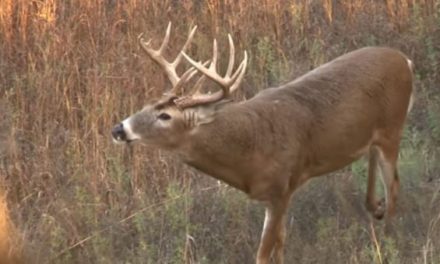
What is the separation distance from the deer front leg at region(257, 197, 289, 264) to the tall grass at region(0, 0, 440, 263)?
14cm

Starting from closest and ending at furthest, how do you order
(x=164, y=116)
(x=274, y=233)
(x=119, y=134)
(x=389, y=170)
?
(x=119, y=134), (x=164, y=116), (x=274, y=233), (x=389, y=170)

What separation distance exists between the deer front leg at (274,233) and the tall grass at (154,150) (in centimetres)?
14

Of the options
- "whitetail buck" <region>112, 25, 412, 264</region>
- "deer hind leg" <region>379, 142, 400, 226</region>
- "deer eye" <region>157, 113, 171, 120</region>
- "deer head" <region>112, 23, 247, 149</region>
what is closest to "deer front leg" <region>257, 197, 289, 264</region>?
"whitetail buck" <region>112, 25, 412, 264</region>

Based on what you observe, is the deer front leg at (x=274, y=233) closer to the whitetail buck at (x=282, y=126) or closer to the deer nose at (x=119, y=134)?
the whitetail buck at (x=282, y=126)

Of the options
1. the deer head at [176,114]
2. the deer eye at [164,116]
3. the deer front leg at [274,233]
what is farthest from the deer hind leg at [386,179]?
the deer eye at [164,116]

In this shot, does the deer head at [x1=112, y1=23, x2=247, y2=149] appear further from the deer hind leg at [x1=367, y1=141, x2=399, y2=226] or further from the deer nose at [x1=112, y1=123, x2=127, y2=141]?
the deer hind leg at [x1=367, y1=141, x2=399, y2=226]

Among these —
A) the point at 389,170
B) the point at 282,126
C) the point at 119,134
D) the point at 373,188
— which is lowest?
the point at 373,188

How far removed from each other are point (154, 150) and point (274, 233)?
1.54 m

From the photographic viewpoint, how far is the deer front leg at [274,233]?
696 centimetres

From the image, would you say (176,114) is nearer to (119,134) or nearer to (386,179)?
(119,134)

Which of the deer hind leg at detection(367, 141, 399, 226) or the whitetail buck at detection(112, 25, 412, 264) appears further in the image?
the deer hind leg at detection(367, 141, 399, 226)

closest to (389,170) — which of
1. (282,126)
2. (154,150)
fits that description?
(282,126)

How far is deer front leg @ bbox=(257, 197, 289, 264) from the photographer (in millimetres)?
6961

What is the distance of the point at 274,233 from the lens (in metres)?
7.03
